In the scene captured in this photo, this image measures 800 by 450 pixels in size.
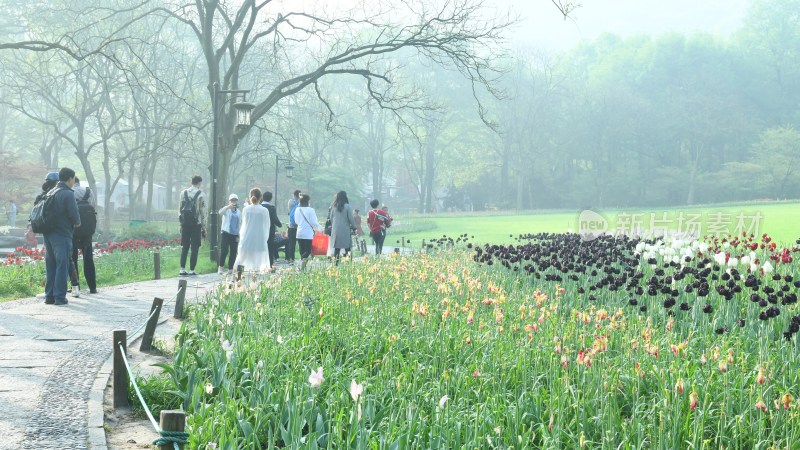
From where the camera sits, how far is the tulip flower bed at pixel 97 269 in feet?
44.2

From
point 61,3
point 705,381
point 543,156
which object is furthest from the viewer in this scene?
point 543,156

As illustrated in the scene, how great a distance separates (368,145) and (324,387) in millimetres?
67668

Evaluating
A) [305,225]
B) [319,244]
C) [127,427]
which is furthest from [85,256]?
[127,427]

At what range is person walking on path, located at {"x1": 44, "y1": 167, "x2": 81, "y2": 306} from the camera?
35.6 ft

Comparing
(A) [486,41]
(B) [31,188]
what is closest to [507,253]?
(A) [486,41]

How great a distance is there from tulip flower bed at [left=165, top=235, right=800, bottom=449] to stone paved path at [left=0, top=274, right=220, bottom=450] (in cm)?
74

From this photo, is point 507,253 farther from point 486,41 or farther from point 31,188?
point 31,188

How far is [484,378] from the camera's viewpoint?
17.2 feet

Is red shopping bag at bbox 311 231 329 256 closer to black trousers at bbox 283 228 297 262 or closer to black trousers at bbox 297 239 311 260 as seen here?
black trousers at bbox 297 239 311 260

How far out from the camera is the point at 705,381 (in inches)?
201

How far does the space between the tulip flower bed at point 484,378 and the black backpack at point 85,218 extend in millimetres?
4158

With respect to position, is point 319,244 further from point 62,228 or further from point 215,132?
point 62,228

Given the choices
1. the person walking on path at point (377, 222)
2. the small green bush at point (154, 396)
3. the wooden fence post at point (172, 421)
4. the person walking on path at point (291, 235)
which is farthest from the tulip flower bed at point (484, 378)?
the person walking on path at point (377, 222)

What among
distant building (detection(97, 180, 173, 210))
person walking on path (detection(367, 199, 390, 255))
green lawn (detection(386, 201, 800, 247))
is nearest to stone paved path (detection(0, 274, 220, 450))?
person walking on path (detection(367, 199, 390, 255))
